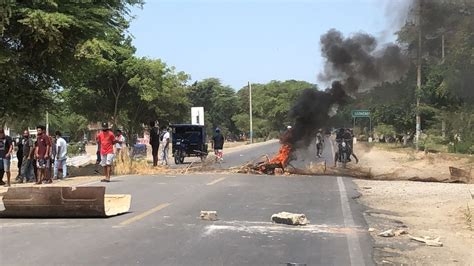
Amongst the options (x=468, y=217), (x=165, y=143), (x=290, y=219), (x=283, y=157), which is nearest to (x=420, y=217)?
(x=468, y=217)

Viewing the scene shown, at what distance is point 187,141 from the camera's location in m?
28.9

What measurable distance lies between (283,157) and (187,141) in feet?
29.1

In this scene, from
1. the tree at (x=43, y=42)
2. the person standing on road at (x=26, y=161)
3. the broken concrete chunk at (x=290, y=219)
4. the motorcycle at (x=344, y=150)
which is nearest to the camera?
the broken concrete chunk at (x=290, y=219)

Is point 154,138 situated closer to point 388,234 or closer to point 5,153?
point 5,153

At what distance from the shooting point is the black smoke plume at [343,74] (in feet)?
69.8

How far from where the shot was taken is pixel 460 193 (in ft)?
49.8

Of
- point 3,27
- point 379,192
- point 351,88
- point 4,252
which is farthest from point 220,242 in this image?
point 351,88

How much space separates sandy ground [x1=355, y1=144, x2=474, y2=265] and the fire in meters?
3.02

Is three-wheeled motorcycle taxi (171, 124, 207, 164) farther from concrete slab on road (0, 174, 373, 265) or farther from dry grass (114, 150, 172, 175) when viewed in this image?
concrete slab on road (0, 174, 373, 265)

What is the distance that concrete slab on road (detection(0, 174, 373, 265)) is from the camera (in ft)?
22.8

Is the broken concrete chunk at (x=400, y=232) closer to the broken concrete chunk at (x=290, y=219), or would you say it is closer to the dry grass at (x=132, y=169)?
the broken concrete chunk at (x=290, y=219)

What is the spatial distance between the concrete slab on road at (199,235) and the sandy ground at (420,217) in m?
0.42

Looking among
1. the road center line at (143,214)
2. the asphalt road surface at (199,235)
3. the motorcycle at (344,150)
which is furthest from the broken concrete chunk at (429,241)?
the motorcycle at (344,150)

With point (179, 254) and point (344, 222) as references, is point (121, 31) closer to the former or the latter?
point (344, 222)
